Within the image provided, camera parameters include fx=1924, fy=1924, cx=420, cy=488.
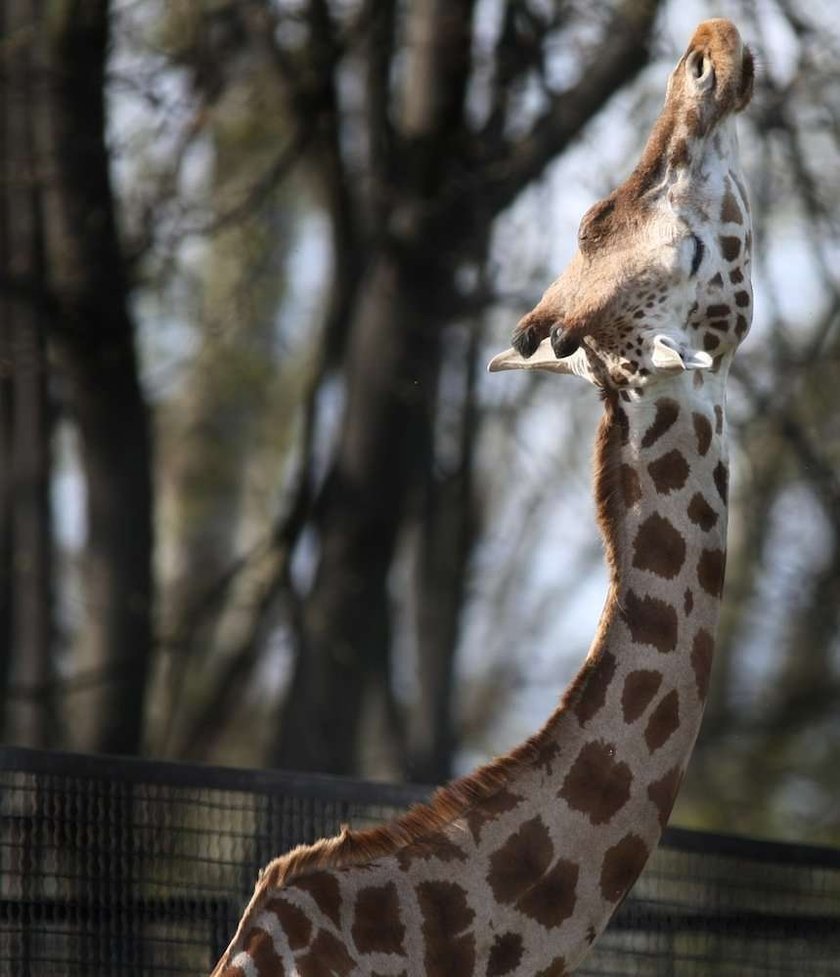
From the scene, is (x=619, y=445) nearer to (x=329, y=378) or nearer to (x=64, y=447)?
(x=329, y=378)

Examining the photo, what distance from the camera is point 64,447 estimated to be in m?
18.3

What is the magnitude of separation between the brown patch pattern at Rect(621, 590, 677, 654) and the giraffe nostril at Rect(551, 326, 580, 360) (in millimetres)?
470

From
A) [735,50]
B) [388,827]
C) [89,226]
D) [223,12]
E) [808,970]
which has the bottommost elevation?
[808,970]

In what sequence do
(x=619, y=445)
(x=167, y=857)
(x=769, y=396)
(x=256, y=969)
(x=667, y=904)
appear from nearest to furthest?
(x=256, y=969) < (x=619, y=445) < (x=167, y=857) < (x=667, y=904) < (x=769, y=396)

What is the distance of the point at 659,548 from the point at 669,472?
141 mm

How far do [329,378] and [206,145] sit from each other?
272cm

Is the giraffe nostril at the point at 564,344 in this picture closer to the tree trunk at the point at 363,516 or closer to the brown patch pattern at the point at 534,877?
the brown patch pattern at the point at 534,877

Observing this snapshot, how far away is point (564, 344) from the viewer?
3.47 metres

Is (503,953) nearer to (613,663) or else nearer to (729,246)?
(613,663)

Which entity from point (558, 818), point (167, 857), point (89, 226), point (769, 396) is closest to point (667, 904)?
point (167, 857)

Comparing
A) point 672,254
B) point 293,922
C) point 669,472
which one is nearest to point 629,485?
point 669,472

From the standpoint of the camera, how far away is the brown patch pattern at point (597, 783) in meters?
3.28

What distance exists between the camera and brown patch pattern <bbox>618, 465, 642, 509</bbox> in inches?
135

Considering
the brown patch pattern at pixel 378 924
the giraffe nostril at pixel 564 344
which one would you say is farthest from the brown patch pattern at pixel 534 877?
the giraffe nostril at pixel 564 344
